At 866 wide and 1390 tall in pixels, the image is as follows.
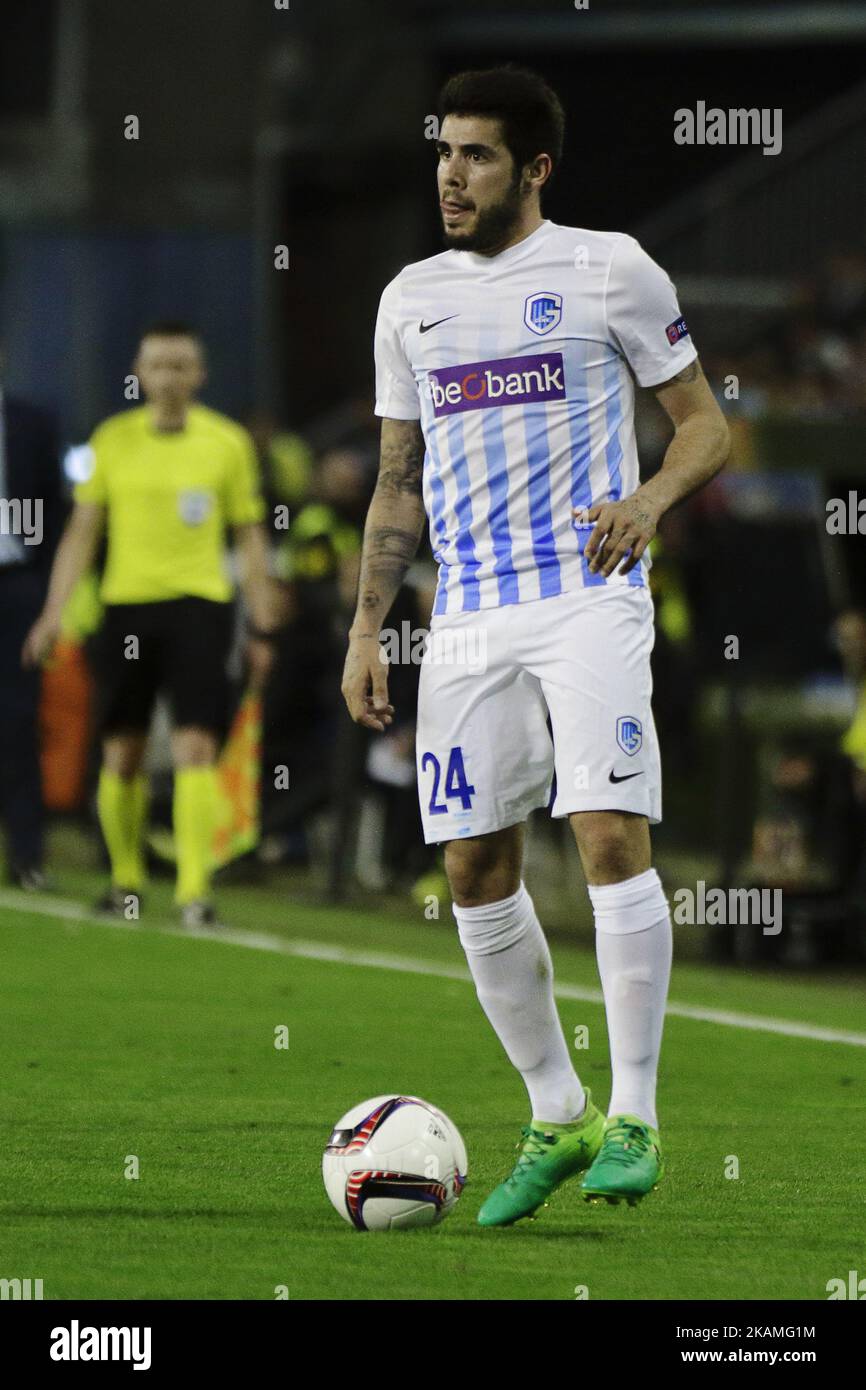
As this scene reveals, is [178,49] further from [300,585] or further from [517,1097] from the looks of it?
[517,1097]

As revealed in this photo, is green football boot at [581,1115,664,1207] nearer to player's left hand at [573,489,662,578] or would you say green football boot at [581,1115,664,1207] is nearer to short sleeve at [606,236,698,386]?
player's left hand at [573,489,662,578]

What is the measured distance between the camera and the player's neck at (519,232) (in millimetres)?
6008

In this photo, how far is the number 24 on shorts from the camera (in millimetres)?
5840

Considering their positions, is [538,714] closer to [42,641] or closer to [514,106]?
[514,106]

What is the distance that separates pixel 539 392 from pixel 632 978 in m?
1.27

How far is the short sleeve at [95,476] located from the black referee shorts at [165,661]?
1.60ft

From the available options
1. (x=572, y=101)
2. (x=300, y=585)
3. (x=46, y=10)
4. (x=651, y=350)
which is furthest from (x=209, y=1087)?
(x=46, y=10)

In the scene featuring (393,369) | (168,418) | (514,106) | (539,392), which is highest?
(168,418)

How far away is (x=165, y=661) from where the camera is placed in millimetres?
11945

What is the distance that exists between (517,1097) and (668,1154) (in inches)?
40.0

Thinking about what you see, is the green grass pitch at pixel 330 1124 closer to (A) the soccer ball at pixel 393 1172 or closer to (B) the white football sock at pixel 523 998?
(A) the soccer ball at pixel 393 1172

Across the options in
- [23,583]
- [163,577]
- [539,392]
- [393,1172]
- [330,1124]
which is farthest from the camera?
[23,583]

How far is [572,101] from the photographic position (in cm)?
2845

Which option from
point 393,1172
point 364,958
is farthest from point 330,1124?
point 364,958
